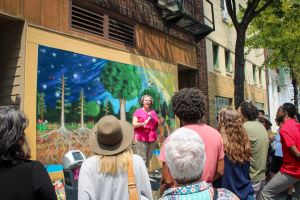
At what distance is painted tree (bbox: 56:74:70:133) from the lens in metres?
7.36

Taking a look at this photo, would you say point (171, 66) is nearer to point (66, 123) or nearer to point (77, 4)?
point (77, 4)

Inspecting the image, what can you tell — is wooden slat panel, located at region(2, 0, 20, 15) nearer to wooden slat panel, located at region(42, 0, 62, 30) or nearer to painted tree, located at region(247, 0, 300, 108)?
wooden slat panel, located at region(42, 0, 62, 30)

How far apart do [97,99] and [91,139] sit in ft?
18.1

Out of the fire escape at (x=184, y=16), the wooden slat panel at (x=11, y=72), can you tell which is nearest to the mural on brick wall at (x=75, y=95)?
the wooden slat panel at (x=11, y=72)

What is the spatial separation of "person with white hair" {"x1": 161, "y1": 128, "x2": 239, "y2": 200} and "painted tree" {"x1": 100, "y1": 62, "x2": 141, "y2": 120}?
6646 millimetres

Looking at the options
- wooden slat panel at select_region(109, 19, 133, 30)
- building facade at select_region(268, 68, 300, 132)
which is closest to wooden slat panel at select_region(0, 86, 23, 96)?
wooden slat panel at select_region(109, 19, 133, 30)

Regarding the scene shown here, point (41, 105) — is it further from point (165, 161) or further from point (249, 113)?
point (165, 161)

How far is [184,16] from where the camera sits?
1141 cm

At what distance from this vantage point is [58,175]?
7.19m

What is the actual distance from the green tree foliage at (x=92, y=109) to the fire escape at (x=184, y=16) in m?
4.41

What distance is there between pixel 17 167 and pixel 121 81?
6.99 m

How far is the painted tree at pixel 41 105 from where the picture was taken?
6.90 meters

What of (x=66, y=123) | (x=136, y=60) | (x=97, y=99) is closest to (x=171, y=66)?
(x=136, y=60)

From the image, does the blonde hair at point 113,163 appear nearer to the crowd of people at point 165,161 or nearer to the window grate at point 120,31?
the crowd of people at point 165,161
